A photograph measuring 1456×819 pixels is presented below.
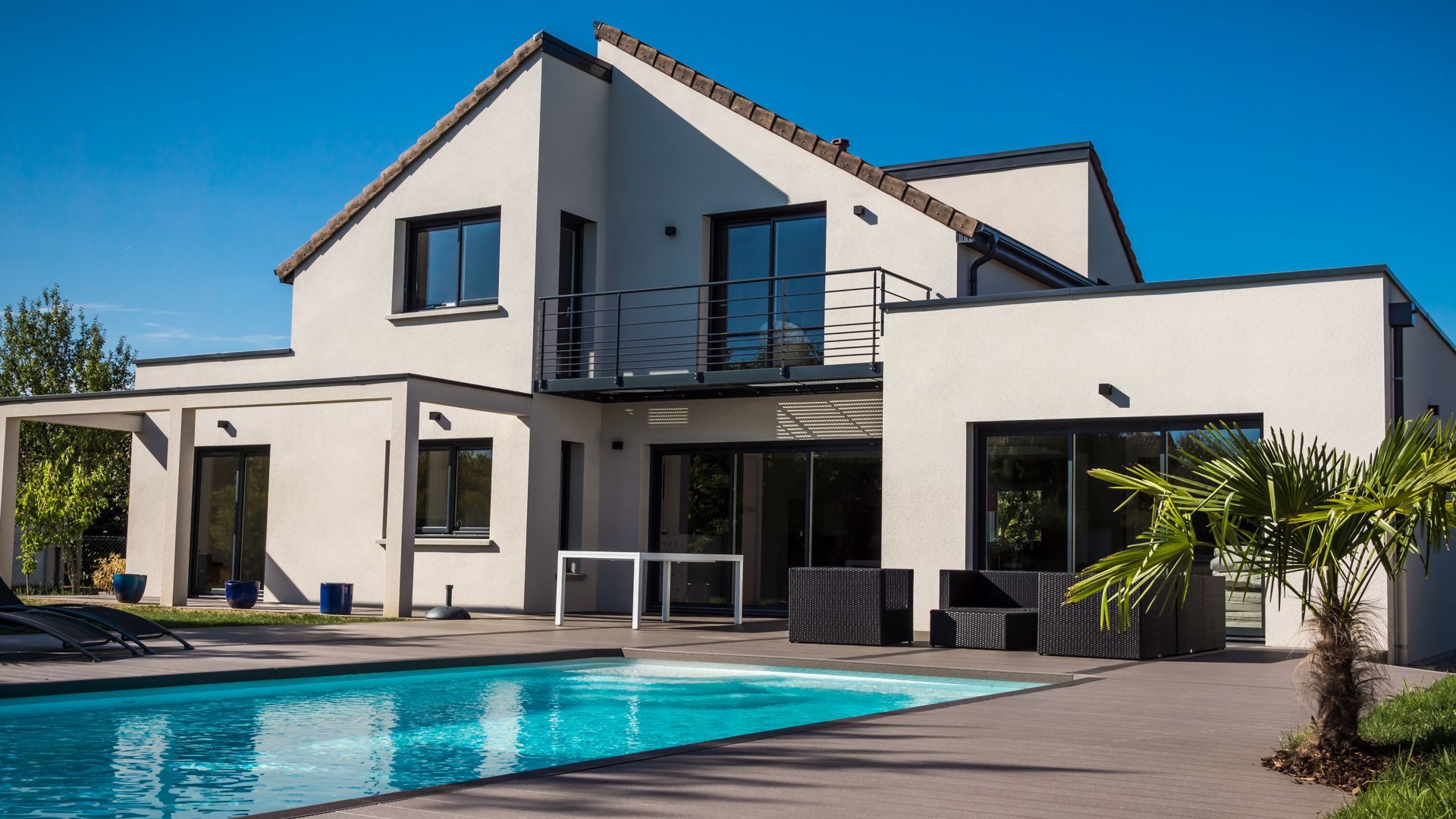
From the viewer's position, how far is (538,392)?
15820mm

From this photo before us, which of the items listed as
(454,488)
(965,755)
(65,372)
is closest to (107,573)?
(454,488)

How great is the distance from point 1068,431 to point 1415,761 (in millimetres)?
8037

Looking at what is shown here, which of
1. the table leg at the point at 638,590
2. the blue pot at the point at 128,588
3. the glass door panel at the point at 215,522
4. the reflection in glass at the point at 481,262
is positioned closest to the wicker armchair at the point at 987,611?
the table leg at the point at 638,590

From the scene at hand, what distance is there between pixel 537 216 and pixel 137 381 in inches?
304

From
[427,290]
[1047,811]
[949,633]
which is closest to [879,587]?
[949,633]

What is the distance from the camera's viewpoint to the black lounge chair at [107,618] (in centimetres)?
900

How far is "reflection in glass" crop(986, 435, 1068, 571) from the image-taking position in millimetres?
12688

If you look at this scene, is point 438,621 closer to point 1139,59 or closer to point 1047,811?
point 1047,811

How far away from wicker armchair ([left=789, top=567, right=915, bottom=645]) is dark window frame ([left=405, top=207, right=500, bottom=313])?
264 inches

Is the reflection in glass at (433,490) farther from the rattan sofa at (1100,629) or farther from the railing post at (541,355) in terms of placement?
the rattan sofa at (1100,629)

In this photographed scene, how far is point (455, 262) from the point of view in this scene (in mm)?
17156

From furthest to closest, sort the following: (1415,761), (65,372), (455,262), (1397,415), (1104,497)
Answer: (65,372) → (455,262) → (1104,497) → (1397,415) → (1415,761)

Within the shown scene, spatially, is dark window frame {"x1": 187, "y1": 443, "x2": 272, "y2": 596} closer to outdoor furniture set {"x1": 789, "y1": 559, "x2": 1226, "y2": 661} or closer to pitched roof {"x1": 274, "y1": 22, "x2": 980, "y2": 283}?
pitched roof {"x1": 274, "y1": 22, "x2": 980, "y2": 283}

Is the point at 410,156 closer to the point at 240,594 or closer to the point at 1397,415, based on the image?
the point at 240,594
